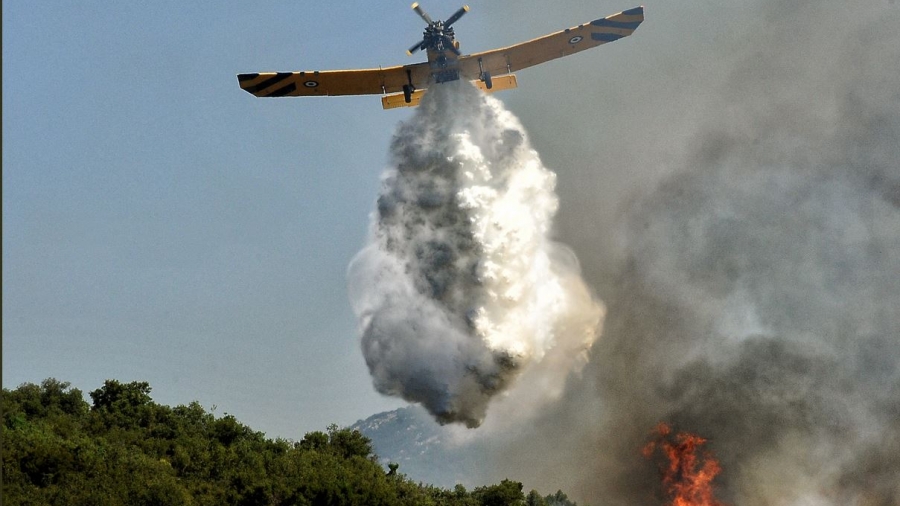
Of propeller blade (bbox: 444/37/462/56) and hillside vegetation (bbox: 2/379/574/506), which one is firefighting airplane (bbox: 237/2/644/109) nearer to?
propeller blade (bbox: 444/37/462/56)

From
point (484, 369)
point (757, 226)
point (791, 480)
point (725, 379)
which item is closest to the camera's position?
point (484, 369)

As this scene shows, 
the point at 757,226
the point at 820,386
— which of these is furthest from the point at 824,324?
the point at 757,226

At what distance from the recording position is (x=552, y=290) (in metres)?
62.7

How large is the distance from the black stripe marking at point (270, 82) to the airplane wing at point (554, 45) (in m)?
11.1

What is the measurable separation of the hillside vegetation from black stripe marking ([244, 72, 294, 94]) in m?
23.2

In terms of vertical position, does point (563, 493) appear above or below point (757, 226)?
below

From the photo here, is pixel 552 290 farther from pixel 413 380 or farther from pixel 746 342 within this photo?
pixel 746 342

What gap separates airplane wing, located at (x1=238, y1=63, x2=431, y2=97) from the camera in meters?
62.5

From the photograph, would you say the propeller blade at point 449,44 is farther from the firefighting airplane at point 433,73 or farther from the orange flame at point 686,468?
the orange flame at point 686,468

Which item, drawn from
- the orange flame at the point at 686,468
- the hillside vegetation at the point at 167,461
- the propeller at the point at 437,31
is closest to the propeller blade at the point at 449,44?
the propeller at the point at 437,31

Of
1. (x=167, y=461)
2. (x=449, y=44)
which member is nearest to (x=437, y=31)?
(x=449, y=44)

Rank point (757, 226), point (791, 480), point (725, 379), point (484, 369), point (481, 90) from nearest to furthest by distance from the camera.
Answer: point (484, 369), point (481, 90), point (791, 480), point (725, 379), point (757, 226)

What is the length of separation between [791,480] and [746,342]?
11.2 metres

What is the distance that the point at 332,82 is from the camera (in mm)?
63562
